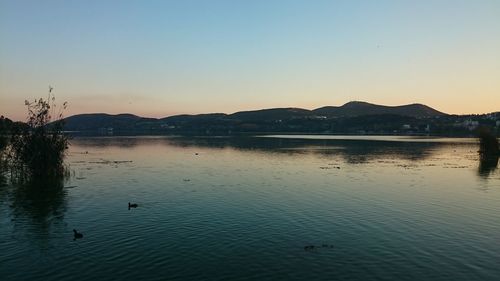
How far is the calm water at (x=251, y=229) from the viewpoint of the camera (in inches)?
1033

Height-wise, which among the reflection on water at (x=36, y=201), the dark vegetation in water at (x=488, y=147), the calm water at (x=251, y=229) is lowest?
the calm water at (x=251, y=229)

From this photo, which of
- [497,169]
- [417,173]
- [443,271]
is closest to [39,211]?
[443,271]

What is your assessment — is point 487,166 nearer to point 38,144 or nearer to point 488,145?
point 488,145

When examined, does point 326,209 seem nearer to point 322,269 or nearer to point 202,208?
point 202,208

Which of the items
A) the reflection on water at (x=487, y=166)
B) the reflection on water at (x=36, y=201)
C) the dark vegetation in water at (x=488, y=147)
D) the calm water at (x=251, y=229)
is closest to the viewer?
the calm water at (x=251, y=229)

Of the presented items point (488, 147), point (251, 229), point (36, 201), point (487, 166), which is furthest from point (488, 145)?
point (36, 201)

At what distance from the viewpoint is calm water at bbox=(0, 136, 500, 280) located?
1033 inches

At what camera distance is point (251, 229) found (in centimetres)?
3600

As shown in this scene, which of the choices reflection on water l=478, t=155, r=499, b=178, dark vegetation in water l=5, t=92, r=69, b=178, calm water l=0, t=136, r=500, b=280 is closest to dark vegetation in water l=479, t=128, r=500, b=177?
reflection on water l=478, t=155, r=499, b=178

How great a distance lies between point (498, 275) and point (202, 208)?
27.7 metres

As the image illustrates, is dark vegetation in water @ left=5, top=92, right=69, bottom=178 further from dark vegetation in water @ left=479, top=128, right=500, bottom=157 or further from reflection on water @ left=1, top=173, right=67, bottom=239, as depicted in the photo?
dark vegetation in water @ left=479, top=128, right=500, bottom=157

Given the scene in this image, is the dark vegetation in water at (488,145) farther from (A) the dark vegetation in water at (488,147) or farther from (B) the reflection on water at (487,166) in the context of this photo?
(B) the reflection on water at (487,166)

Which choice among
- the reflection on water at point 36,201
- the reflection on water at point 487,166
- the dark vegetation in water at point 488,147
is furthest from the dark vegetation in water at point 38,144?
the dark vegetation in water at point 488,147

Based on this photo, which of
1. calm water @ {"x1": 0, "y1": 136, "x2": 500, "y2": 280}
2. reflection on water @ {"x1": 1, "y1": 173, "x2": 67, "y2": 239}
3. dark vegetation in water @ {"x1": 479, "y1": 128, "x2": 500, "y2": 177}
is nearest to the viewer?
calm water @ {"x1": 0, "y1": 136, "x2": 500, "y2": 280}
